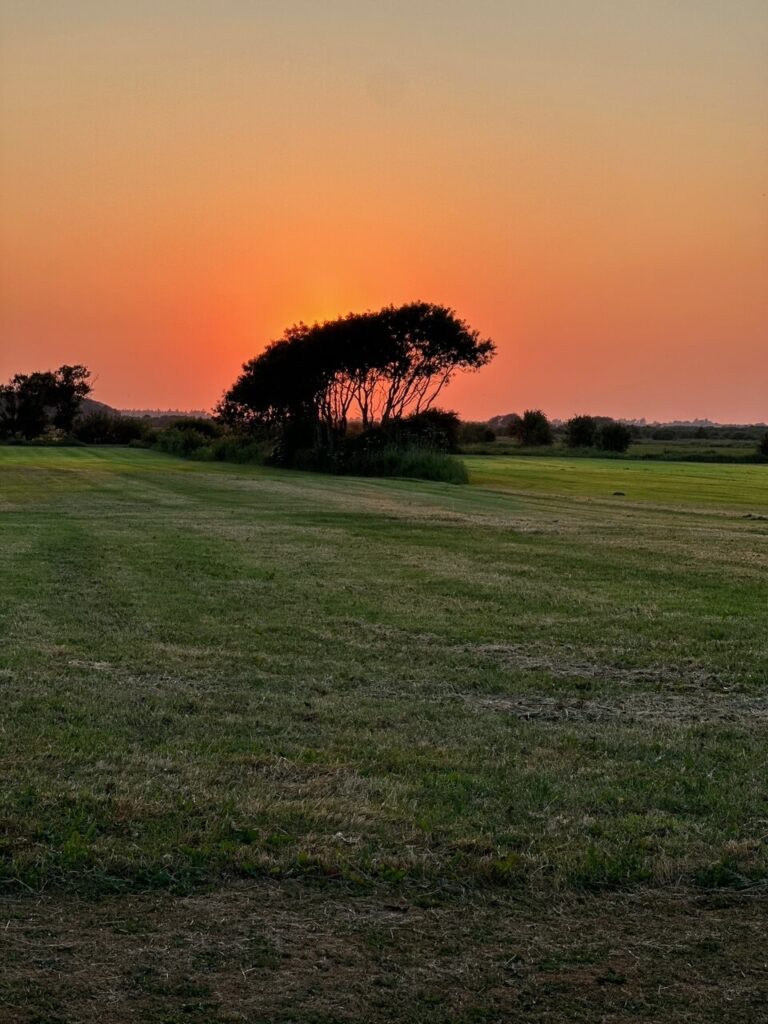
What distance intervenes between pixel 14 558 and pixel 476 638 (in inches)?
337

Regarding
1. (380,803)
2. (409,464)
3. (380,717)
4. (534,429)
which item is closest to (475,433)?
(534,429)

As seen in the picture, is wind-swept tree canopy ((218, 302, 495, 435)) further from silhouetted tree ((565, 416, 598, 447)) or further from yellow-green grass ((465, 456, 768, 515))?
silhouetted tree ((565, 416, 598, 447))

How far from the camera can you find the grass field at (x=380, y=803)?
3789 millimetres

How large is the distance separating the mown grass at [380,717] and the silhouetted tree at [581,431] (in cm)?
8598

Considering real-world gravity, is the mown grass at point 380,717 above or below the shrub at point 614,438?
below

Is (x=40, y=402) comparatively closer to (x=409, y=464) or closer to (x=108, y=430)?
(x=108, y=430)

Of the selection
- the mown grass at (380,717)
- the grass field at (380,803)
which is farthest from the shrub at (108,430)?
the grass field at (380,803)

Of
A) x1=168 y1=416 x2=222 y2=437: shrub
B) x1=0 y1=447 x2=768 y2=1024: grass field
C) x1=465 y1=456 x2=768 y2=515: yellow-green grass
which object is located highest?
x1=168 y1=416 x2=222 y2=437: shrub

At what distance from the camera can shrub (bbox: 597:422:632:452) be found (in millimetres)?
96125

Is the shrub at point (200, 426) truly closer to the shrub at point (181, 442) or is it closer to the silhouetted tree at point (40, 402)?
the shrub at point (181, 442)

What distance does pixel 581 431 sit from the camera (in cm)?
10238

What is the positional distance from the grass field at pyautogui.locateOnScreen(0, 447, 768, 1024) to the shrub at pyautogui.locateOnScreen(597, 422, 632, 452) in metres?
85.1

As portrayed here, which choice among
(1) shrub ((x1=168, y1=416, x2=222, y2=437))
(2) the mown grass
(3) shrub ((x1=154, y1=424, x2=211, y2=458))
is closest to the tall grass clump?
(3) shrub ((x1=154, y1=424, x2=211, y2=458))

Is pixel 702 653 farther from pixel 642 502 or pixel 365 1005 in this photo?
pixel 642 502
